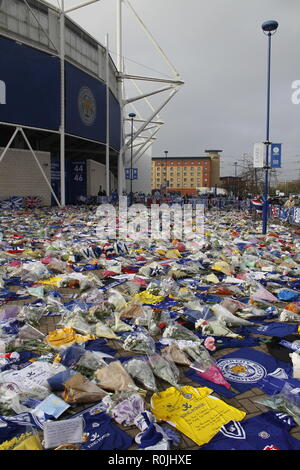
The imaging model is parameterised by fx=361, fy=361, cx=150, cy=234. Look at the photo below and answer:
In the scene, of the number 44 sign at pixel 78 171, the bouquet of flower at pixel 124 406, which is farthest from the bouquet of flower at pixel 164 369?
the number 44 sign at pixel 78 171

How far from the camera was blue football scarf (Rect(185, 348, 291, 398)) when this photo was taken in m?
3.00

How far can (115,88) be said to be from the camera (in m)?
31.7

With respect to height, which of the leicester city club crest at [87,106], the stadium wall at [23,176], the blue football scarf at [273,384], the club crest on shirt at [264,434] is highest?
the leicester city club crest at [87,106]

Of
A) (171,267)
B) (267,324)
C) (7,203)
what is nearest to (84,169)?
(7,203)

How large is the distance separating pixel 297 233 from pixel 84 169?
73.6 feet

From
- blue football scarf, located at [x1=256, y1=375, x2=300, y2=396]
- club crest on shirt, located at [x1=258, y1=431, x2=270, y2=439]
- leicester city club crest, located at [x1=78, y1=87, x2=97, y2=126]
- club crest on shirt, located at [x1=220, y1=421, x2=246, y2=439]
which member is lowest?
club crest on shirt, located at [x1=220, y1=421, x2=246, y2=439]

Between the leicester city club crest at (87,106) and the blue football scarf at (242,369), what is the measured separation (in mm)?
23586

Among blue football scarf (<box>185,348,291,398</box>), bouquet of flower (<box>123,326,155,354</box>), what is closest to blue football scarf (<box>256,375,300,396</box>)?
blue football scarf (<box>185,348,291,398</box>)

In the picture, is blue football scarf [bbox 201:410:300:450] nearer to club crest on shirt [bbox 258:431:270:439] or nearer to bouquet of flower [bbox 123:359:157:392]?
club crest on shirt [bbox 258:431:270:439]

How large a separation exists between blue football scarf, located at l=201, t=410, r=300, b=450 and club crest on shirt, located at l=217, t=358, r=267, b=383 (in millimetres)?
528

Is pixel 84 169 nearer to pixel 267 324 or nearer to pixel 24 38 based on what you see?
pixel 24 38

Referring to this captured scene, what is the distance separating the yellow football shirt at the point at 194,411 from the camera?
2420 millimetres

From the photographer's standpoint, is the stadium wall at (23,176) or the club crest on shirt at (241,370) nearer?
Answer: the club crest on shirt at (241,370)

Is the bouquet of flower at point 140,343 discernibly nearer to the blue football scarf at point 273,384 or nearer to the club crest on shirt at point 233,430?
the blue football scarf at point 273,384
